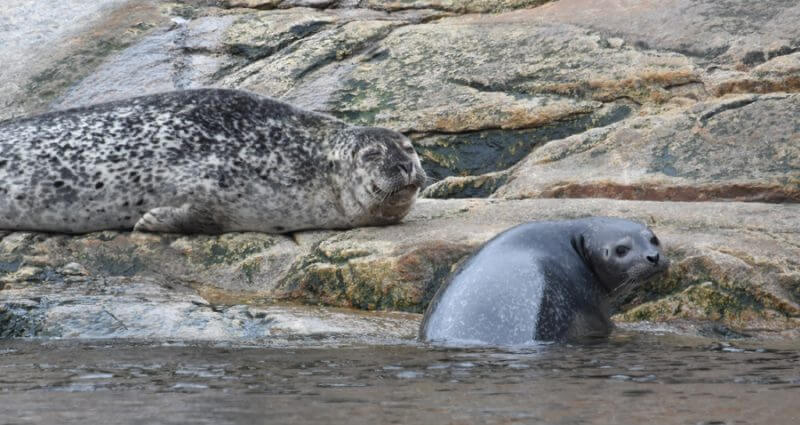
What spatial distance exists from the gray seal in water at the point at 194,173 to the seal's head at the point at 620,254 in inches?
89.7

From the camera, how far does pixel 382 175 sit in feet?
25.2

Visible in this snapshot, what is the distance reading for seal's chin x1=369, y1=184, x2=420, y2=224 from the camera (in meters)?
7.54

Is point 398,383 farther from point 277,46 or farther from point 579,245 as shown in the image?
point 277,46

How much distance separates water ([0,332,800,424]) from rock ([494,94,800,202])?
2.71 m

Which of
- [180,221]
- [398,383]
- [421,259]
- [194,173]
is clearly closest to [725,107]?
[421,259]

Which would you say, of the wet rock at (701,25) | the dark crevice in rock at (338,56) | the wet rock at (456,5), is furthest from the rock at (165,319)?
the wet rock at (456,5)

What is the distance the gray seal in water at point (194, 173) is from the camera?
7.57 meters

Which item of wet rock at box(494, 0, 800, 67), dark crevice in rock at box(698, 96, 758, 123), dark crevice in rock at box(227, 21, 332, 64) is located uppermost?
wet rock at box(494, 0, 800, 67)

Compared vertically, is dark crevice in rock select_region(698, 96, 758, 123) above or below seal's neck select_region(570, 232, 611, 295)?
above

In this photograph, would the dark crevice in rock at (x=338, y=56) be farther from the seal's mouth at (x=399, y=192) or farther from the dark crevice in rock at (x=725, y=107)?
the dark crevice in rock at (x=725, y=107)

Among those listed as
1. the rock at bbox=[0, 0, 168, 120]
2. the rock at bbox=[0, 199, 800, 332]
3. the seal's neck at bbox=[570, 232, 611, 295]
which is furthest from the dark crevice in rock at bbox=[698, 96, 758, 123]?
the rock at bbox=[0, 0, 168, 120]

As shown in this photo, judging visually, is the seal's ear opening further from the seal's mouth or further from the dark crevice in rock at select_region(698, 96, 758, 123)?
the dark crevice in rock at select_region(698, 96, 758, 123)

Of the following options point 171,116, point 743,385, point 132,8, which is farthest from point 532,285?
point 132,8

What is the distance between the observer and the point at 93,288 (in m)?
6.21
